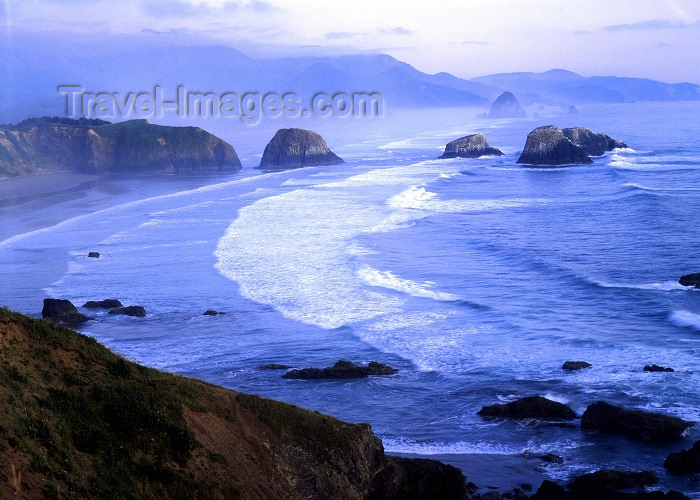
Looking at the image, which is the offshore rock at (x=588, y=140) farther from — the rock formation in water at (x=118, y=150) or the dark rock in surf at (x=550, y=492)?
the dark rock in surf at (x=550, y=492)

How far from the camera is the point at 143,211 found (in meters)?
70.1

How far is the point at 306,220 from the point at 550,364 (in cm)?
3583

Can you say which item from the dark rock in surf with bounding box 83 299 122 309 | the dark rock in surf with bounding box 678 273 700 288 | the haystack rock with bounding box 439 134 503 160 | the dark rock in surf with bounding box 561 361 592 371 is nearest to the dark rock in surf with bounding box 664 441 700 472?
the dark rock in surf with bounding box 561 361 592 371

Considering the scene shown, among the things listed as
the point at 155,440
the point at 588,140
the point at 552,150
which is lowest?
the point at 155,440

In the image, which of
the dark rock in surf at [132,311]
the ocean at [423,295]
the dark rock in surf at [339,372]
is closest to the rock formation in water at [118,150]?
the ocean at [423,295]

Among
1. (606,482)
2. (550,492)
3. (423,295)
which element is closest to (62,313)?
(423,295)

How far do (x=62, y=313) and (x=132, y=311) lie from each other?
292cm

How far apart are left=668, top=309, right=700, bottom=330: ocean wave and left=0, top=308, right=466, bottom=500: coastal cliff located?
54.3 ft

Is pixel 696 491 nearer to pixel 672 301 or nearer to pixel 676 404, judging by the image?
pixel 676 404

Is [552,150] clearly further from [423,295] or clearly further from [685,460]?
[685,460]

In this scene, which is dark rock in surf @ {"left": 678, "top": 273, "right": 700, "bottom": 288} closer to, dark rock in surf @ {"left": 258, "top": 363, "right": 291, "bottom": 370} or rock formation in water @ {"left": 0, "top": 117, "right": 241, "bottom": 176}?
dark rock in surf @ {"left": 258, "top": 363, "right": 291, "bottom": 370}

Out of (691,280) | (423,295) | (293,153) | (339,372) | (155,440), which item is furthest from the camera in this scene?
(293,153)

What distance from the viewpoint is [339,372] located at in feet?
90.4

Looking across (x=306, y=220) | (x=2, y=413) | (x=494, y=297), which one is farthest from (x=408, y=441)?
(x=306, y=220)
